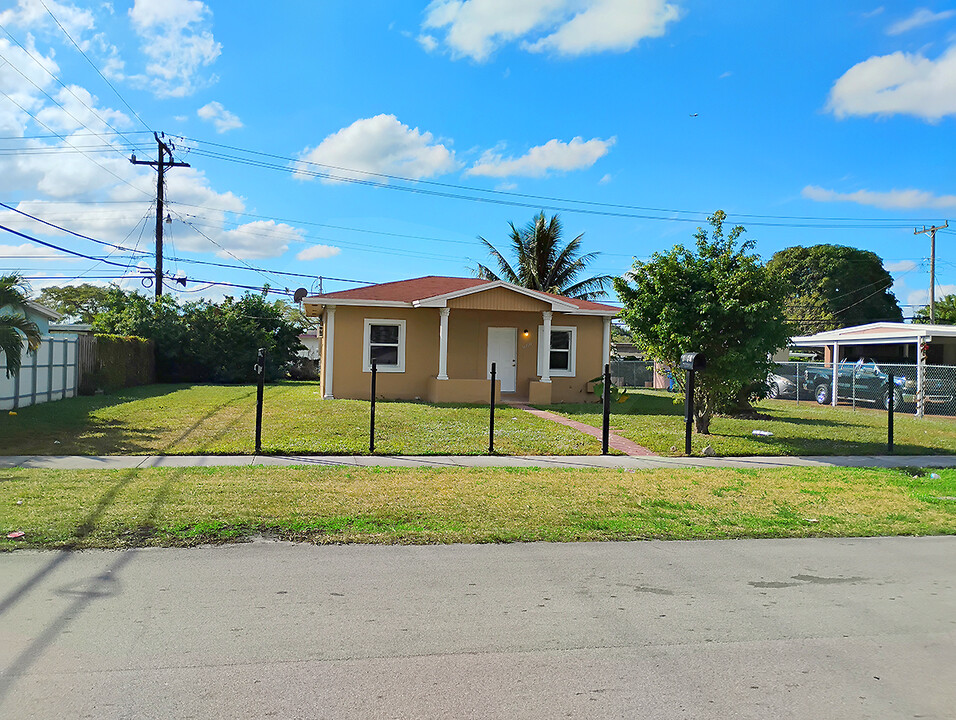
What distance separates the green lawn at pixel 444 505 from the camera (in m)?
6.64

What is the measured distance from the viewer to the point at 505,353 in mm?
22375

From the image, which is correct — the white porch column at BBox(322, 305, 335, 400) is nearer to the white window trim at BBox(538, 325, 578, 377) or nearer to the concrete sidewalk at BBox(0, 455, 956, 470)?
the white window trim at BBox(538, 325, 578, 377)

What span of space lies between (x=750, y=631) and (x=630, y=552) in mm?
1816

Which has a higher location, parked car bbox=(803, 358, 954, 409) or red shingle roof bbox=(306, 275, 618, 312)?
red shingle roof bbox=(306, 275, 618, 312)

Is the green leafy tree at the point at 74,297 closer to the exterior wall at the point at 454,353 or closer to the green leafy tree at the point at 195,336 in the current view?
the green leafy tree at the point at 195,336

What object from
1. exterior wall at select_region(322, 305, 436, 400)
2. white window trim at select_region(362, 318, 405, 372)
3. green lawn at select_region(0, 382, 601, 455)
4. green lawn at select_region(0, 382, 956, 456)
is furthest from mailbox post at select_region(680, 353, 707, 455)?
white window trim at select_region(362, 318, 405, 372)

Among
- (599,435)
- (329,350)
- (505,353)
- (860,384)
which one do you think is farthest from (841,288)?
(599,435)

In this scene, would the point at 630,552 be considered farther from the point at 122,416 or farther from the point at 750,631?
the point at 122,416

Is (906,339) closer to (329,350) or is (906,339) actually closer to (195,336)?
(329,350)

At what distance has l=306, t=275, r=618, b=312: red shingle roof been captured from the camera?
68.6ft

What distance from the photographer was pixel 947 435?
1623 centimetres

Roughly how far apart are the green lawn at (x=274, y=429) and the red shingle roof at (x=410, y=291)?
342 cm

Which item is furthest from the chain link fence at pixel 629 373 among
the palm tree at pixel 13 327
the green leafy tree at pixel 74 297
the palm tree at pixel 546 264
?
the green leafy tree at pixel 74 297

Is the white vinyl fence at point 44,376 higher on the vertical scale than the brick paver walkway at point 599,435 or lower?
higher
